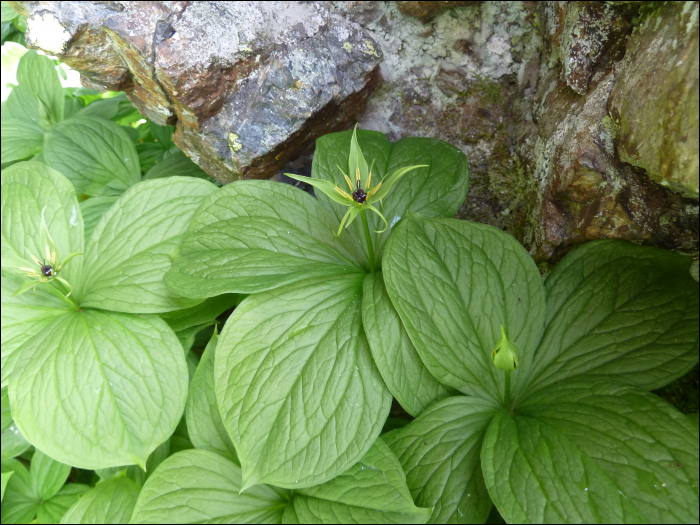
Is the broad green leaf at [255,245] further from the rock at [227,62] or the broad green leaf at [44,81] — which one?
the broad green leaf at [44,81]

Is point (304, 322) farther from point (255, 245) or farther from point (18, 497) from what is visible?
point (18, 497)

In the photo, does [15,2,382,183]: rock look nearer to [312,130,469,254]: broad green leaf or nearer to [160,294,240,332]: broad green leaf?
[312,130,469,254]: broad green leaf

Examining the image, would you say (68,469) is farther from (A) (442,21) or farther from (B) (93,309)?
(A) (442,21)

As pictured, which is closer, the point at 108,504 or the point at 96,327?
the point at 96,327

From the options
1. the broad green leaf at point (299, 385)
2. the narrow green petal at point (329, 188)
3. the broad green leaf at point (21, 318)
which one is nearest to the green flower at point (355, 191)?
the narrow green petal at point (329, 188)

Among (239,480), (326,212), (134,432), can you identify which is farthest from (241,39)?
(239,480)

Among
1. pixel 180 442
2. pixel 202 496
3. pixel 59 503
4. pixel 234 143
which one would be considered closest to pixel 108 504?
pixel 180 442

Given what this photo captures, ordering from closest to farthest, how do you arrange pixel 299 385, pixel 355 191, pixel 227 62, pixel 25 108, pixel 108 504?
1. pixel 355 191
2. pixel 299 385
3. pixel 227 62
4. pixel 108 504
5. pixel 25 108
